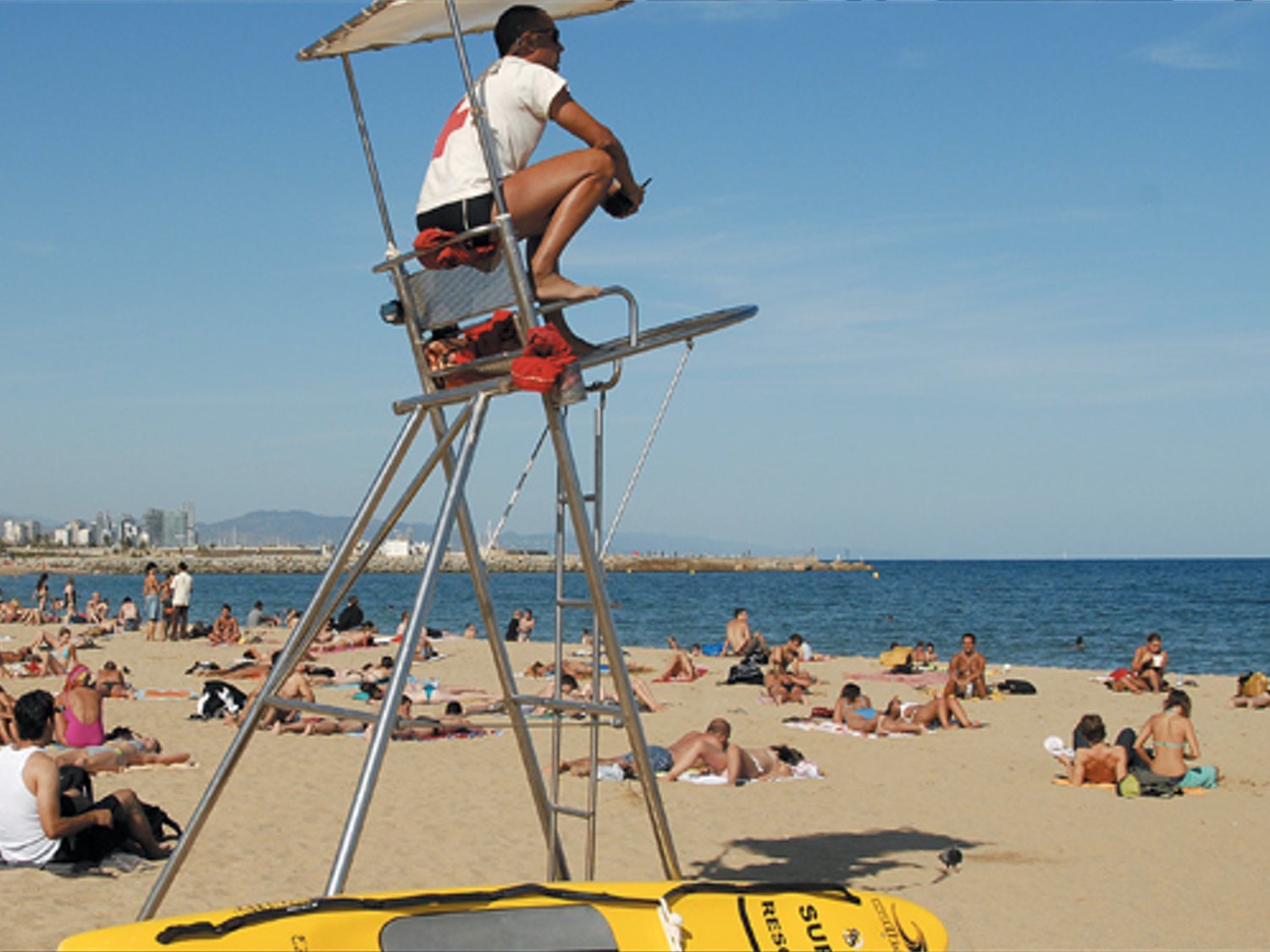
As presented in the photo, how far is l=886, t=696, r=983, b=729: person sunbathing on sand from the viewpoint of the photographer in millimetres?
16422

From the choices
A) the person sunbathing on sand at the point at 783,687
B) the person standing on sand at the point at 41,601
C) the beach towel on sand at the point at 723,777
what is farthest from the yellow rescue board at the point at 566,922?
the person standing on sand at the point at 41,601

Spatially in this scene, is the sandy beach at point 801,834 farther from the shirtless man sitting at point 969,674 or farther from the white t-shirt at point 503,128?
the white t-shirt at point 503,128

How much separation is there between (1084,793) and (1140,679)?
9886 mm

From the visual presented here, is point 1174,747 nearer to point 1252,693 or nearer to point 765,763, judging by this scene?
point 765,763

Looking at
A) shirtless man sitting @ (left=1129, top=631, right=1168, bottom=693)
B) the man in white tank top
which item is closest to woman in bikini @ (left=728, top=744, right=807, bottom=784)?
the man in white tank top

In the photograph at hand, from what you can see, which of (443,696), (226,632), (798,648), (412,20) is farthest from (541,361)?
(226,632)

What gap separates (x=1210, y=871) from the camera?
Answer: 916cm

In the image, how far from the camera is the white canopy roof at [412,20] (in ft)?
15.3

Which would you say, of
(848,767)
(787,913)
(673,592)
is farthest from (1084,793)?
(673,592)

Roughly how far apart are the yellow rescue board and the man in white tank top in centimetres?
481

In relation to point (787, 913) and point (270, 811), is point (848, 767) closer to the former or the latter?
point (270, 811)

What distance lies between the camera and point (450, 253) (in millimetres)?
4301

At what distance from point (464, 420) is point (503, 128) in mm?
917

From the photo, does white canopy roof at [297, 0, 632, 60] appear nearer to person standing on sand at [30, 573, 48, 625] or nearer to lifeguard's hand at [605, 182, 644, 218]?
lifeguard's hand at [605, 182, 644, 218]
